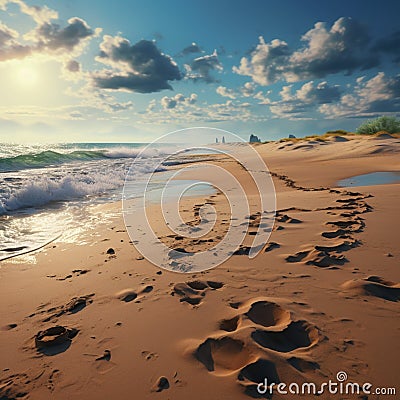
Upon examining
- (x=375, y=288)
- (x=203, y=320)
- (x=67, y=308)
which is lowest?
(x=67, y=308)

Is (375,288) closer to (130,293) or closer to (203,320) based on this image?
(203,320)

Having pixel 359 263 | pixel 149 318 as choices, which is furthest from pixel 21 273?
pixel 359 263

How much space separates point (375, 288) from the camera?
2439 mm

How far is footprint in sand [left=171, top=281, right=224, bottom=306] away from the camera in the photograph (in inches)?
99.4

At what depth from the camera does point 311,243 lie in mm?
3623

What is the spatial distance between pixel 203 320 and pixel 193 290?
20.3 inches

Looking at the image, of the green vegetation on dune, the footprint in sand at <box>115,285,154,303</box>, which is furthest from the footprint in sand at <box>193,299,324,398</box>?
the green vegetation on dune

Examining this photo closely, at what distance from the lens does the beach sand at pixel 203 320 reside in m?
1.62

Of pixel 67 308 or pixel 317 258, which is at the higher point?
pixel 317 258

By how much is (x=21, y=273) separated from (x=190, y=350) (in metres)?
2.66

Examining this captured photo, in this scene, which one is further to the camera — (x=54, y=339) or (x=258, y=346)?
(x=54, y=339)

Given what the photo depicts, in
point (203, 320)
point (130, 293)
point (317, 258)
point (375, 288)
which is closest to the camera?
point (203, 320)

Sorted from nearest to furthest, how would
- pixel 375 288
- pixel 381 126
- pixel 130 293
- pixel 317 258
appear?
1. pixel 375 288
2. pixel 130 293
3. pixel 317 258
4. pixel 381 126

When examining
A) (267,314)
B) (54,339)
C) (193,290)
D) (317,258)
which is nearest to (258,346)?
(267,314)
